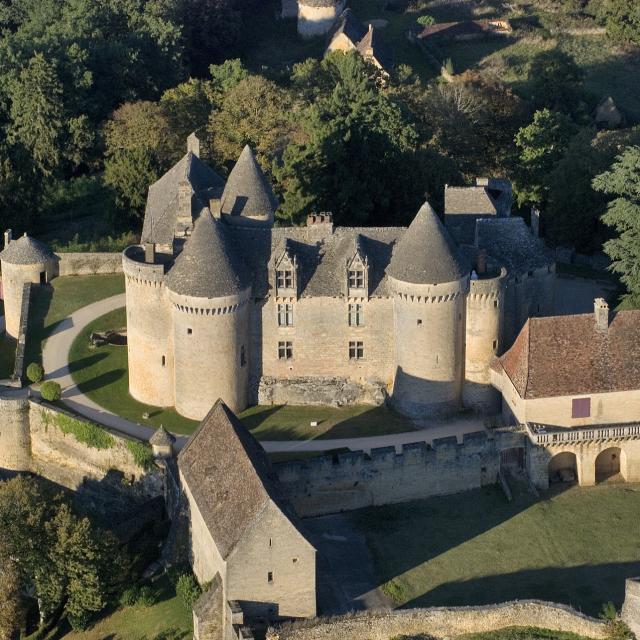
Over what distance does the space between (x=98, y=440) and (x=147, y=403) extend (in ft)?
14.6

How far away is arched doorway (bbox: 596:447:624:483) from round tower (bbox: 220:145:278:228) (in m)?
22.9

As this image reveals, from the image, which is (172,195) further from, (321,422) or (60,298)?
(321,422)

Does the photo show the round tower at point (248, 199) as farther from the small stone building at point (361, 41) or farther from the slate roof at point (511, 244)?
the small stone building at point (361, 41)

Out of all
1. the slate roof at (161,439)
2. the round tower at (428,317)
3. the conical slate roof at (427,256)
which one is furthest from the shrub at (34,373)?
the conical slate roof at (427,256)

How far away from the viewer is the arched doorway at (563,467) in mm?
69312

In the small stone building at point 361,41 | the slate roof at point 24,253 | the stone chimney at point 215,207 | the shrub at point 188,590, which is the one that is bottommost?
the shrub at point 188,590

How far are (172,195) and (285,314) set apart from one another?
49.6 ft

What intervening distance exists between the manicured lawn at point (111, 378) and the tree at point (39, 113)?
31.6 m

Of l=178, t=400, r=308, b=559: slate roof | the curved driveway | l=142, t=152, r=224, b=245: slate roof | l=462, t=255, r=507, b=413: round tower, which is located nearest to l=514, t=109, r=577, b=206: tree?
l=142, t=152, r=224, b=245: slate roof

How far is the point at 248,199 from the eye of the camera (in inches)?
3159

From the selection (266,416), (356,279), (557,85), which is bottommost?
(266,416)

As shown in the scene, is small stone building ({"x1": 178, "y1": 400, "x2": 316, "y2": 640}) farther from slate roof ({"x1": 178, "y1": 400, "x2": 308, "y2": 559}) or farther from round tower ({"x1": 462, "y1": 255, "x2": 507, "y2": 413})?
round tower ({"x1": 462, "y1": 255, "x2": 507, "y2": 413})

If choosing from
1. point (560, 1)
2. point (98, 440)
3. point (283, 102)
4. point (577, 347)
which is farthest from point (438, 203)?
point (560, 1)

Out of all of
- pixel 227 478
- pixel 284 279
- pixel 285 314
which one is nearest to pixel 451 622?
pixel 227 478
